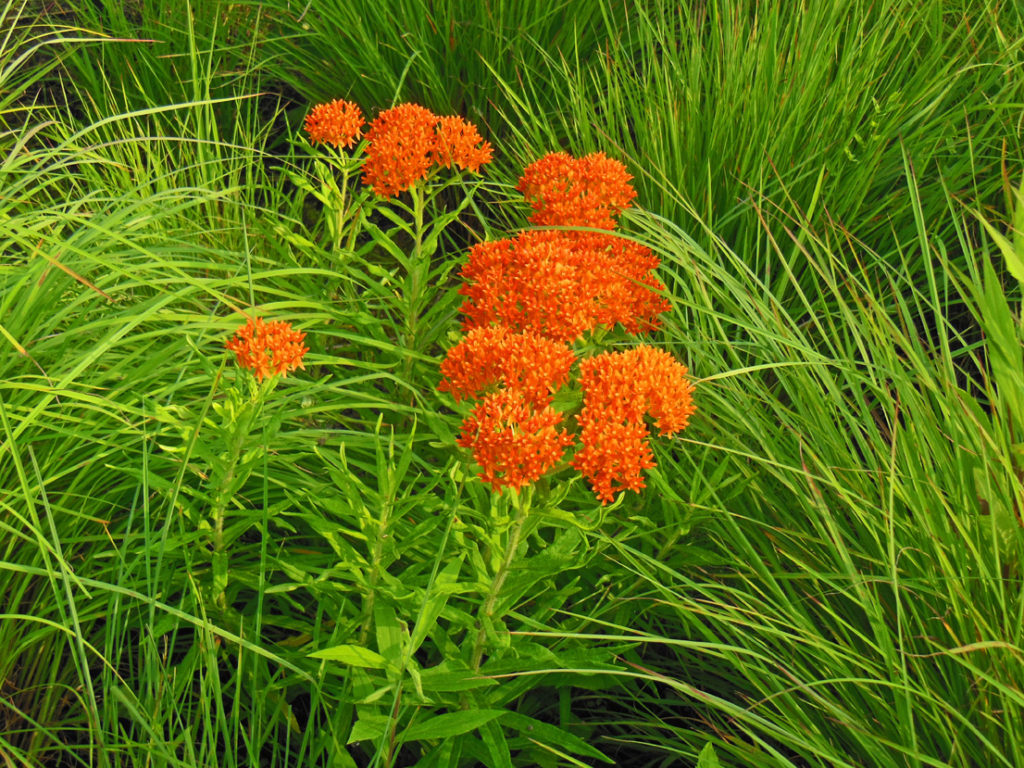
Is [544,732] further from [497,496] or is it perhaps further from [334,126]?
[334,126]

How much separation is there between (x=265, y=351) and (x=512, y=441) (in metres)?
0.41

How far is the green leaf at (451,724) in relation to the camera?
1.32m

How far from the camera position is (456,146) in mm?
1942

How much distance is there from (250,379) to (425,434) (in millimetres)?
384

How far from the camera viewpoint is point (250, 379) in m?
1.48

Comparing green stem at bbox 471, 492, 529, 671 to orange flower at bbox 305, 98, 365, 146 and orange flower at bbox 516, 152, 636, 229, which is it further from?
orange flower at bbox 305, 98, 365, 146

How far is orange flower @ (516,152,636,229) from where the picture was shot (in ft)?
5.97

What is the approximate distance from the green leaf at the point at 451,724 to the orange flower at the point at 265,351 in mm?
541

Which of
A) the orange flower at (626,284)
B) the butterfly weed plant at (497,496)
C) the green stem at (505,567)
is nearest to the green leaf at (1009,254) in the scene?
the butterfly weed plant at (497,496)

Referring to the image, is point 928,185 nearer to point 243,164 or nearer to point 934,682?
point 934,682

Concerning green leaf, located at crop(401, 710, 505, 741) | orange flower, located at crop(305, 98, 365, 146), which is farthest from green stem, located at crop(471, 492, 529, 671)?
orange flower, located at crop(305, 98, 365, 146)

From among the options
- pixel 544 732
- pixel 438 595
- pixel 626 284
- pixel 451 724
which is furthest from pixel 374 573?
pixel 626 284

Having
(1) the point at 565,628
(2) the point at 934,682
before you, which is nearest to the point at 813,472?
(2) the point at 934,682

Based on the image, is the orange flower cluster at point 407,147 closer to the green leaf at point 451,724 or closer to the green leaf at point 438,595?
the green leaf at point 438,595
